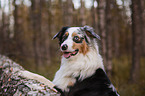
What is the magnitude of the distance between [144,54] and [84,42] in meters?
18.6

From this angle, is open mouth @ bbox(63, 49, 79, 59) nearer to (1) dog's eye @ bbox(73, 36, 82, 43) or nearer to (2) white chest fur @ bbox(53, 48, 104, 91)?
(2) white chest fur @ bbox(53, 48, 104, 91)

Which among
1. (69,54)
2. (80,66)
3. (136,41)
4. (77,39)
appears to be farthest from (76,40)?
(136,41)

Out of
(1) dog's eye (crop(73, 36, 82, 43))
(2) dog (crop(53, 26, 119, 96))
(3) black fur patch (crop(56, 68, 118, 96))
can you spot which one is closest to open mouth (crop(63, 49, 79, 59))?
(2) dog (crop(53, 26, 119, 96))

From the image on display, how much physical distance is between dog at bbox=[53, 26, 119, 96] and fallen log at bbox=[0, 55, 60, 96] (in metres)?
0.24

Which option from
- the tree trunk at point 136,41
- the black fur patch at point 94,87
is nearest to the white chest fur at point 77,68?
the black fur patch at point 94,87

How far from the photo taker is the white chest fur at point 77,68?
302 centimetres

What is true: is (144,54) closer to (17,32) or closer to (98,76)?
(17,32)

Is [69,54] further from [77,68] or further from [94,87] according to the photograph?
[94,87]

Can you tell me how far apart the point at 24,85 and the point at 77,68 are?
1.06 metres

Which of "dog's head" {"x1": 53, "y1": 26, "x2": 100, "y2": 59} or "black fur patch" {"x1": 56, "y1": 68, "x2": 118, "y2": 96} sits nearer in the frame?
"black fur patch" {"x1": 56, "y1": 68, "x2": 118, "y2": 96}

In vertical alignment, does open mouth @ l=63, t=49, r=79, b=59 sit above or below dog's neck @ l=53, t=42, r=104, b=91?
above

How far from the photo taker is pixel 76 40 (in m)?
3.15

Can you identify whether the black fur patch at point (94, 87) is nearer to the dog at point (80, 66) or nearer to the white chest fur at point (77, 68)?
the dog at point (80, 66)

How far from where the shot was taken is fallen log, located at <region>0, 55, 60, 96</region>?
2793mm
